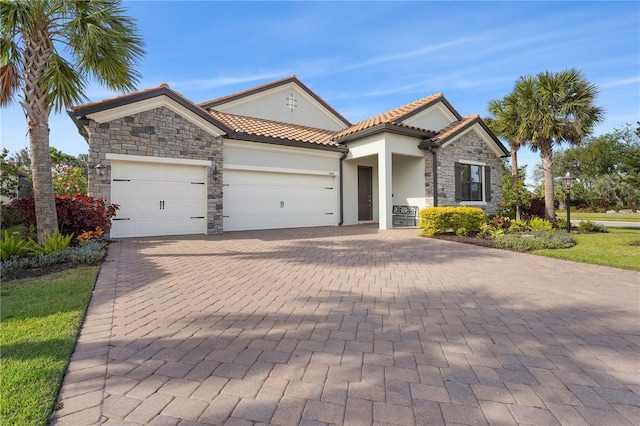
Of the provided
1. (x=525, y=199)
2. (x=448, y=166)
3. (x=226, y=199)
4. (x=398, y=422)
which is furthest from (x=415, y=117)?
(x=398, y=422)

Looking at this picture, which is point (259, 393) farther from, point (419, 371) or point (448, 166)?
point (448, 166)

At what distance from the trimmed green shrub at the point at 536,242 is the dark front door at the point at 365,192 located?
7433 mm

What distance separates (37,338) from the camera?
291 centimetres

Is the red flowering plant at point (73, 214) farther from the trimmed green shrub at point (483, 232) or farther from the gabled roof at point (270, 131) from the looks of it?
the trimmed green shrub at point (483, 232)

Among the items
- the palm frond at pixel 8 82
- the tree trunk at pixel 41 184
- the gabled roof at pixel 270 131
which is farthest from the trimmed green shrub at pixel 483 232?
the palm frond at pixel 8 82

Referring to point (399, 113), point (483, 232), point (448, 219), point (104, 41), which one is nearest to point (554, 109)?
point (399, 113)

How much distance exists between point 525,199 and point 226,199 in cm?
1312

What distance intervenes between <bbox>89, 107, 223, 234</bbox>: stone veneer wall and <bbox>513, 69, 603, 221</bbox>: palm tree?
13.8 metres

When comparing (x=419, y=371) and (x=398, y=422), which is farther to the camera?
(x=419, y=371)

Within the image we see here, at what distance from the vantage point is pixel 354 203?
15172 millimetres

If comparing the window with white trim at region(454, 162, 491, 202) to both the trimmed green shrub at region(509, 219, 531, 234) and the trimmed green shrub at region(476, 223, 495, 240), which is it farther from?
the trimmed green shrub at region(476, 223, 495, 240)

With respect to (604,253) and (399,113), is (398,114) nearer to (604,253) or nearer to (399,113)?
(399,113)

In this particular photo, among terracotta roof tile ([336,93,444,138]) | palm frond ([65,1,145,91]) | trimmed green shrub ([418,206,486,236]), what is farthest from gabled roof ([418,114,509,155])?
palm frond ([65,1,145,91])

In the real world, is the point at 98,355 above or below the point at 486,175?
below
